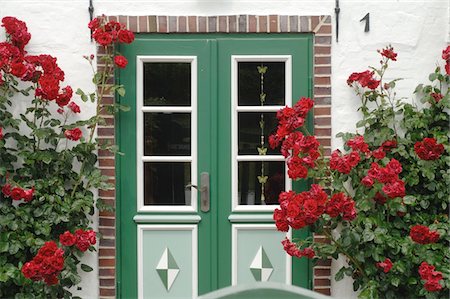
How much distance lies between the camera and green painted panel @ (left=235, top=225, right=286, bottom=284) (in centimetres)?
404

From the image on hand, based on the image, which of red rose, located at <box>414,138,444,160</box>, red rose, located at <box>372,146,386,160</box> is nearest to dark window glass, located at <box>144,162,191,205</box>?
red rose, located at <box>372,146,386,160</box>

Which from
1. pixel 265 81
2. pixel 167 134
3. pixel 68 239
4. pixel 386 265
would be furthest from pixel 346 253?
pixel 68 239

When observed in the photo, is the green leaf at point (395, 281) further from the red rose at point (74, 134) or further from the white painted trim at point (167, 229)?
the red rose at point (74, 134)

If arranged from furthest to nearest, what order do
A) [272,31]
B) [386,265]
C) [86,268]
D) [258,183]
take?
[258,183] → [272,31] → [86,268] → [386,265]

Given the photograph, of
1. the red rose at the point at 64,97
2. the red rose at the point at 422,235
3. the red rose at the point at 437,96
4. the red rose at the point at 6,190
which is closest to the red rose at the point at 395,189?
the red rose at the point at 422,235

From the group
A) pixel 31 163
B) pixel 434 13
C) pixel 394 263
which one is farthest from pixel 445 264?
pixel 31 163

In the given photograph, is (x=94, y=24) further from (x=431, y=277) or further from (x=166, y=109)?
(x=431, y=277)

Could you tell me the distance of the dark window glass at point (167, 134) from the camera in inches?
160

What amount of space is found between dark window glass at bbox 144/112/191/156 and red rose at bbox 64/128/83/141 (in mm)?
498

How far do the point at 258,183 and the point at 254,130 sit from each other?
38 centimetres

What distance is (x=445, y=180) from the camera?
378 cm

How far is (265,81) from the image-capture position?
4.06 m

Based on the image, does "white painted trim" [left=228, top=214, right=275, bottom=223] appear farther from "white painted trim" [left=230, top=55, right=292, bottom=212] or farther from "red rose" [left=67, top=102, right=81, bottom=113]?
"red rose" [left=67, top=102, right=81, bottom=113]

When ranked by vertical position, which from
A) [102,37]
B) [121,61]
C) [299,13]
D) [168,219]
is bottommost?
[168,219]
